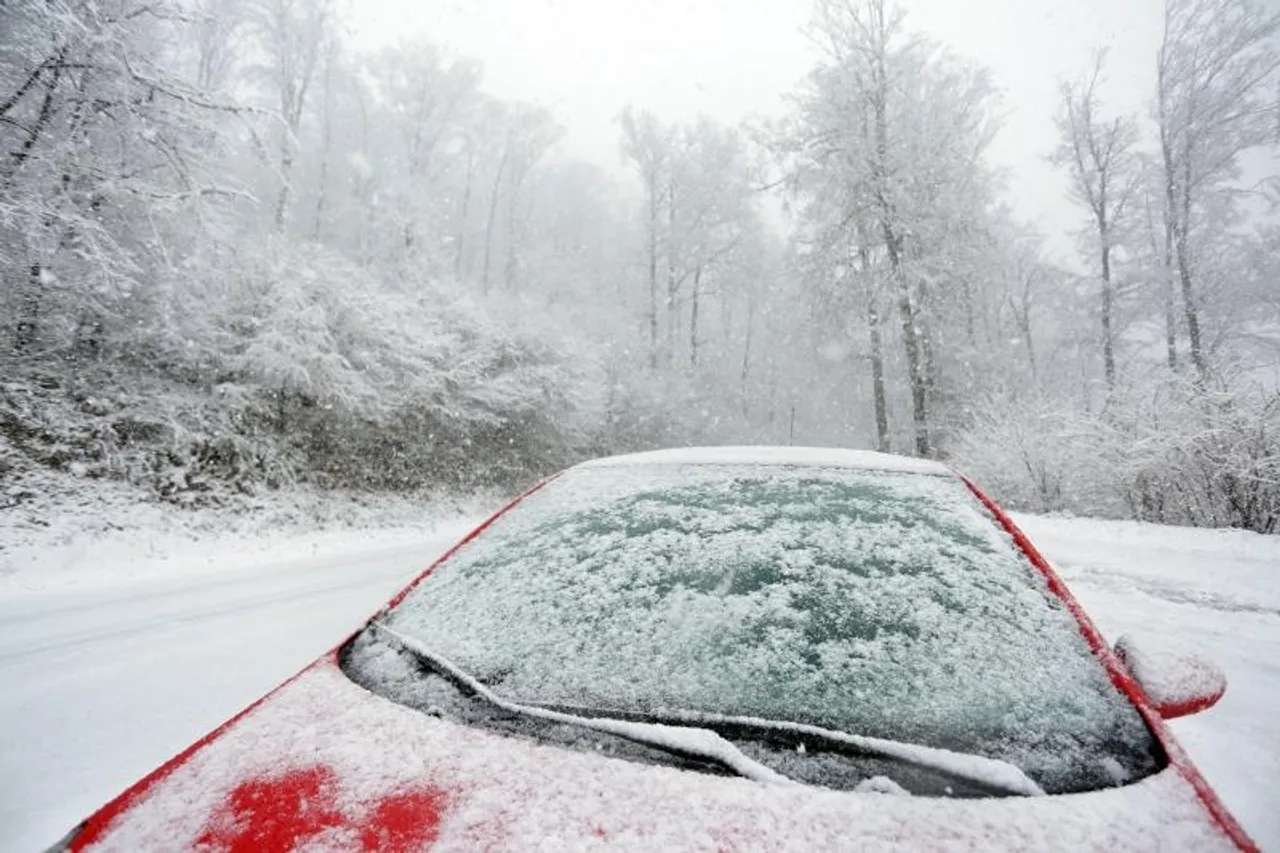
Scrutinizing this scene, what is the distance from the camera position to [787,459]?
2.46m

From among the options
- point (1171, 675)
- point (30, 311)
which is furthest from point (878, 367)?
point (1171, 675)

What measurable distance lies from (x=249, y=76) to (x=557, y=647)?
24.5 m

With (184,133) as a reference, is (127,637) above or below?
below

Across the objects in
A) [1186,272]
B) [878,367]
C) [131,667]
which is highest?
[1186,272]

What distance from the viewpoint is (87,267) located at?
24.7 ft

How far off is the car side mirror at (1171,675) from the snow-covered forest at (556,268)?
8.46m

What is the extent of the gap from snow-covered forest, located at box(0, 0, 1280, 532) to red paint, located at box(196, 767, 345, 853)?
313 inches

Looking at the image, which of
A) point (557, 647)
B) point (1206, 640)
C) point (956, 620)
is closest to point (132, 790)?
point (557, 647)

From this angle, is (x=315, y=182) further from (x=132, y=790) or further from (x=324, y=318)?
(x=132, y=790)

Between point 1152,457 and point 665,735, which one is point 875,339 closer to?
point 1152,457

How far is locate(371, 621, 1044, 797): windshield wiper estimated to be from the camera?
1.13 metres

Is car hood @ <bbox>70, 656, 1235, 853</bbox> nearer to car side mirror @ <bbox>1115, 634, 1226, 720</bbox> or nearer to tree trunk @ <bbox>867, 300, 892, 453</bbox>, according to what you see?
car side mirror @ <bbox>1115, 634, 1226, 720</bbox>

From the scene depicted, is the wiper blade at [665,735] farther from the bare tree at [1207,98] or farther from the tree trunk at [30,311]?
the bare tree at [1207,98]

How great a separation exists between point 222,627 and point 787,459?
4.48 meters
